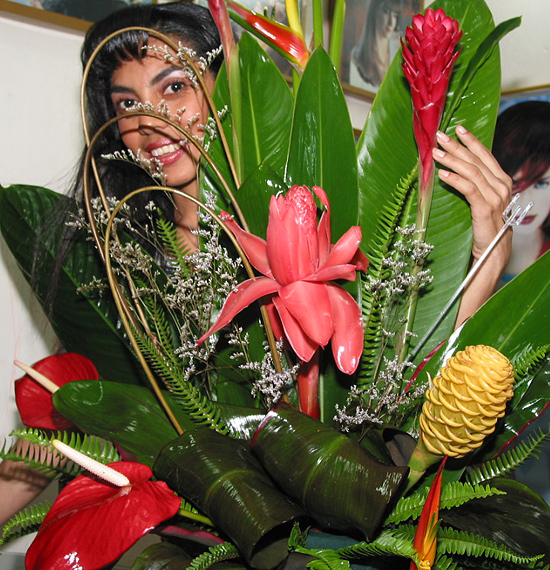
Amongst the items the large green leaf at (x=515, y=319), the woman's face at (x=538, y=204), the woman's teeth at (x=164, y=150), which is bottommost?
the woman's face at (x=538, y=204)

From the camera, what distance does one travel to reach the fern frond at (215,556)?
348mm

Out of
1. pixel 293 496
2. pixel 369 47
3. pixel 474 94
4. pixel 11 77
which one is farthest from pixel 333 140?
pixel 369 47

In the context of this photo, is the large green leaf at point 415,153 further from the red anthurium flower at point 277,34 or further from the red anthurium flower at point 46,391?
the red anthurium flower at point 46,391

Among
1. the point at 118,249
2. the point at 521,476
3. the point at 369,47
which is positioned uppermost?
the point at 369,47

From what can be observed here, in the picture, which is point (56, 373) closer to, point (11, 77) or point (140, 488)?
point (140, 488)

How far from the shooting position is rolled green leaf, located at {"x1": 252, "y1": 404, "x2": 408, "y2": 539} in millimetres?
333

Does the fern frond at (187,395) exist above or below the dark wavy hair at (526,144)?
below

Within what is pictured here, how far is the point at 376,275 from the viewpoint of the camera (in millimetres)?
471

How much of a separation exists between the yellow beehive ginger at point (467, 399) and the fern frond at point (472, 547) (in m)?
0.05

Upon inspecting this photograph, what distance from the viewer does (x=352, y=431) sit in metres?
0.46

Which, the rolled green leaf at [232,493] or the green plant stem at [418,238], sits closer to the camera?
the rolled green leaf at [232,493]

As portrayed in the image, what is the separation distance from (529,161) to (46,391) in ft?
4.86

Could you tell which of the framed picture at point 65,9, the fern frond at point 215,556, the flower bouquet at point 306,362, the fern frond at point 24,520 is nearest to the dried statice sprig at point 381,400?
the flower bouquet at point 306,362

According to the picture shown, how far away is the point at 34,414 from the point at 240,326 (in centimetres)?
18
